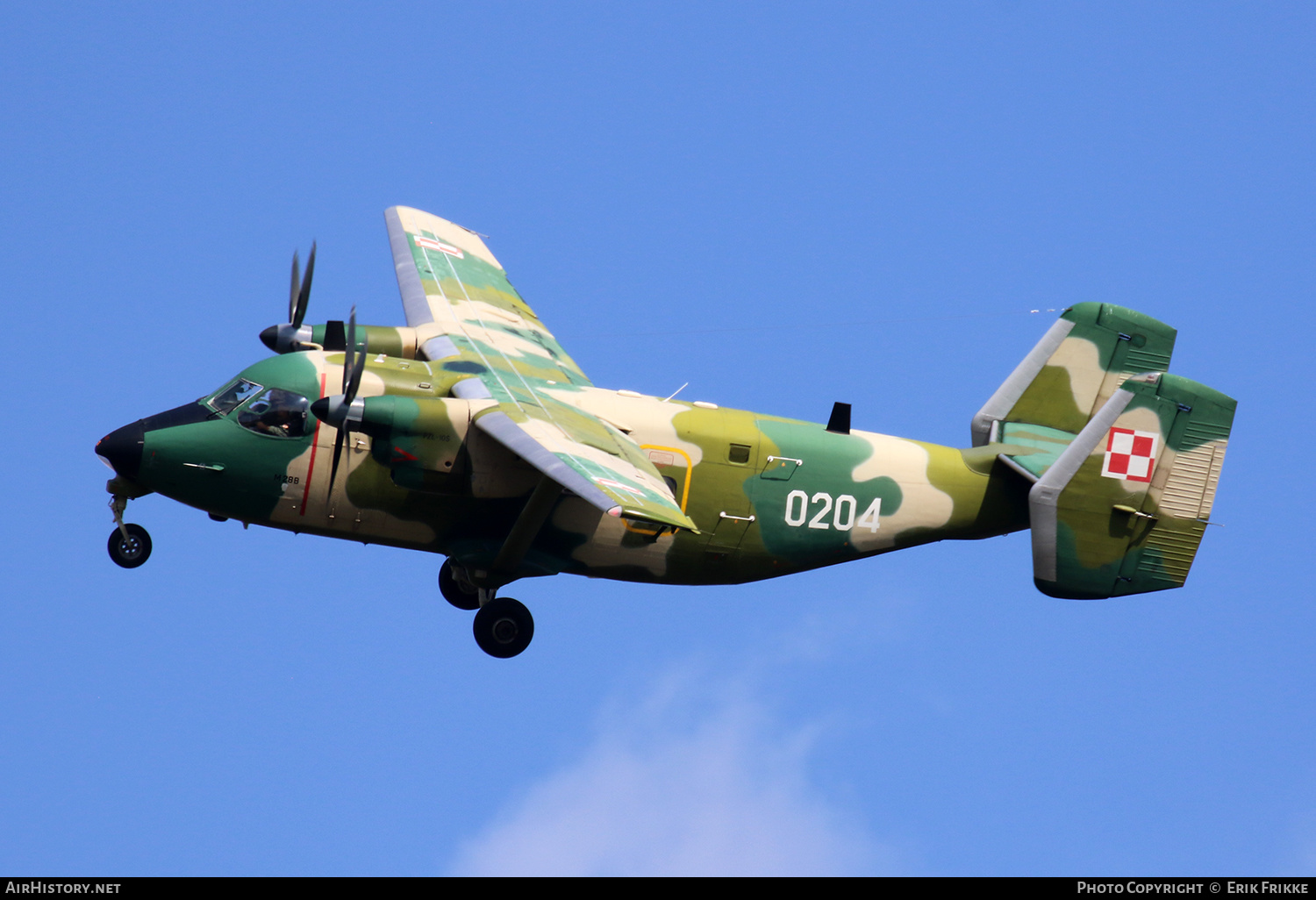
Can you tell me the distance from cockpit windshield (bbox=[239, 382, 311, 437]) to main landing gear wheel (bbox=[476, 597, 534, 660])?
4379 millimetres

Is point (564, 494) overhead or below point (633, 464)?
below

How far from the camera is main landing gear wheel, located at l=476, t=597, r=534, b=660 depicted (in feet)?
92.5

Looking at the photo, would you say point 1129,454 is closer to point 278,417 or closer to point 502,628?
point 502,628

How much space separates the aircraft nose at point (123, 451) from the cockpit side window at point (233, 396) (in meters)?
1.27

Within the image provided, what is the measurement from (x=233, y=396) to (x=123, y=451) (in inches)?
78.9

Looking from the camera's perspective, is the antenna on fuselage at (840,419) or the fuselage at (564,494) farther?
the antenna on fuselage at (840,419)

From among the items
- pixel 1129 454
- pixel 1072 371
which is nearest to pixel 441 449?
pixel 1129 454

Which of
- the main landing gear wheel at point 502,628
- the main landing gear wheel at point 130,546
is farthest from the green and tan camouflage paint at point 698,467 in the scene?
the main landing gear wheel at point 130,546

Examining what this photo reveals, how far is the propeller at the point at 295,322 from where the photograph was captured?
32000mm

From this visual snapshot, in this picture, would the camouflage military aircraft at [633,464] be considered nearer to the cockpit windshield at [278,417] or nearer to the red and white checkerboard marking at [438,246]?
the cockpit windshield at [278,417]

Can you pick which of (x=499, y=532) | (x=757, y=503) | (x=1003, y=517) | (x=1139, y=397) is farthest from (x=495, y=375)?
(x=1139, y=397)

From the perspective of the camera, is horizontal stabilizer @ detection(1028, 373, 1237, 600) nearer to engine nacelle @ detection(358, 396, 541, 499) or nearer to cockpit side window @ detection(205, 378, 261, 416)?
engine nacelle @ detection(358, 396, 541, 499)

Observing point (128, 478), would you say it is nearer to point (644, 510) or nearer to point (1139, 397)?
point (644, 510)

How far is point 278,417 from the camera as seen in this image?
27.6m
